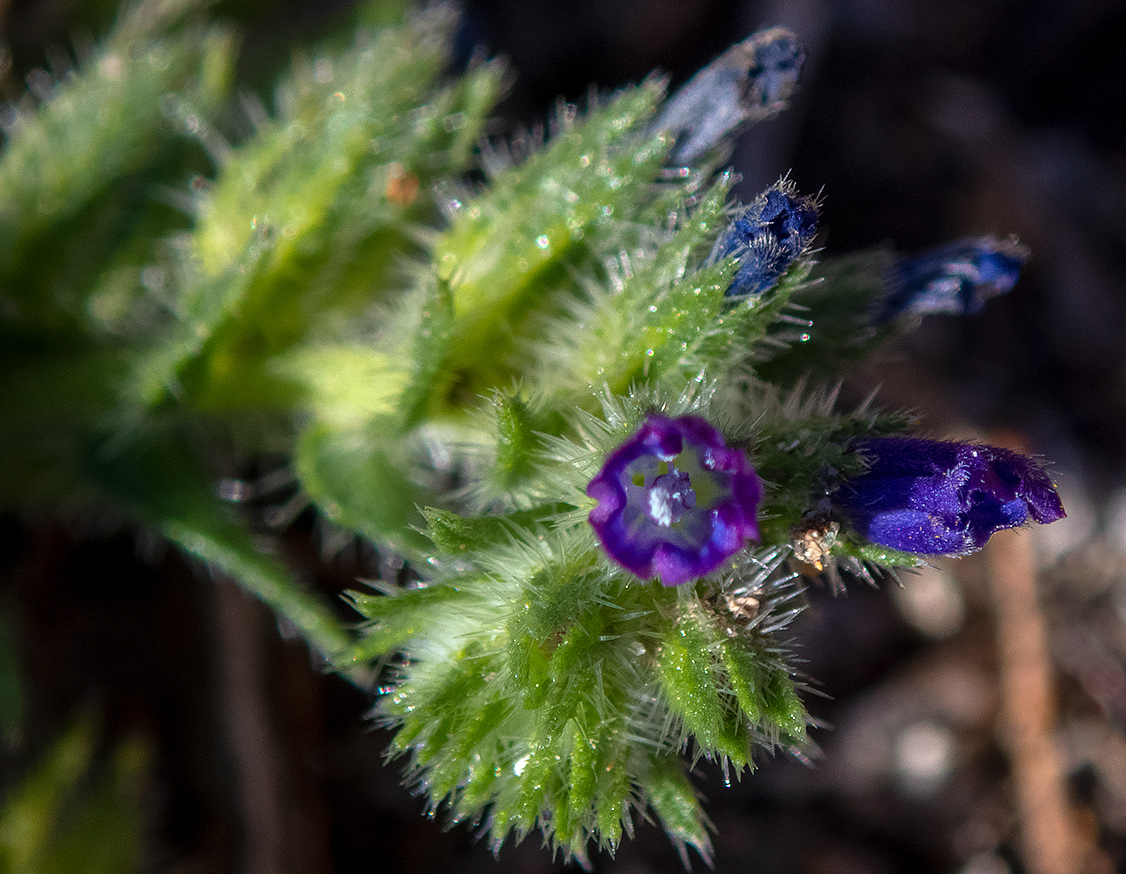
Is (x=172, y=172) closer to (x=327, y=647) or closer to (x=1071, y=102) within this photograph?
(x=327, y=647)


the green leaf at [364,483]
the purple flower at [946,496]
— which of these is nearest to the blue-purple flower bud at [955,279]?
the purple flower at [946,496]

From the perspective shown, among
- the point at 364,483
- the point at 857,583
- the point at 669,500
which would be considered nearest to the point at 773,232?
the point at 669,500

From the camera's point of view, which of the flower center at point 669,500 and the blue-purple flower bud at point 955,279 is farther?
the blue-purple flower bud at point 955,279

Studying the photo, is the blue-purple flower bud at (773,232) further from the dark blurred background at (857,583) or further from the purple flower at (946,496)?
the dark blurred background at (857,583)

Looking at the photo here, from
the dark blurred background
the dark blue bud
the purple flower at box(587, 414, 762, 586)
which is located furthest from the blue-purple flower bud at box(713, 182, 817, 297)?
the dark blurred background

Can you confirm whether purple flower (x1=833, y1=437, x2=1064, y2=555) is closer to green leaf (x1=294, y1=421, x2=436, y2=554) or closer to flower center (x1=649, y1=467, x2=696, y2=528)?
flower center (x1=649, y1=467, x2=696, y2=528)

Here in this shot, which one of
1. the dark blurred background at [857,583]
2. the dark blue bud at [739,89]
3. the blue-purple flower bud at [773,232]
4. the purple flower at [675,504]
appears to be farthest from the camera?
the dark blurred background at [857,583]

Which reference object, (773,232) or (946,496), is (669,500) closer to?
(946,496)
